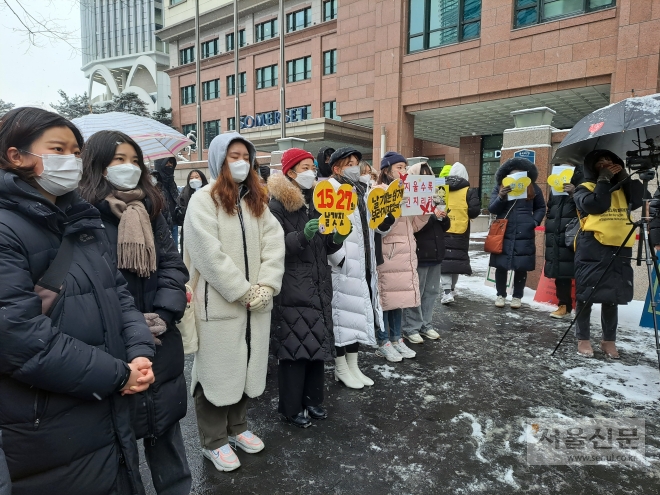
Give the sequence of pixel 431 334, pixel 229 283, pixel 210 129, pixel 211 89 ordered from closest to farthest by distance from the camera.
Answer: pixel 229 283 < pixel 431 334 < pixel 211 89 < pixel 210 129

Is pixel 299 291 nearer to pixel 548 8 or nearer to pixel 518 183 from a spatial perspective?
pixel 518 183

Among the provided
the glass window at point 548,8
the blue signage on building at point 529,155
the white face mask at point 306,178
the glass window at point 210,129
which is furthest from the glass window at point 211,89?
the white face mask at point 306,178

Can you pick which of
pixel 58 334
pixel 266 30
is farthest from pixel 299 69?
pixel 58 334

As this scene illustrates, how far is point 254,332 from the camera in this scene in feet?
8.68

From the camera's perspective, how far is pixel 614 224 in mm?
4254

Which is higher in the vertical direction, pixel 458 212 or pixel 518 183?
pixel 518 183

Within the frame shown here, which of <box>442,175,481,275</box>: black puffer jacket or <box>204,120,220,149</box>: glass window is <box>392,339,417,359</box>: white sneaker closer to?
<box>442,175,481,275</box>: black puffer jacket

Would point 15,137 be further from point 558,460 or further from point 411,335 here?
point 411,335

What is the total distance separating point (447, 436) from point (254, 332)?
61.8 inches

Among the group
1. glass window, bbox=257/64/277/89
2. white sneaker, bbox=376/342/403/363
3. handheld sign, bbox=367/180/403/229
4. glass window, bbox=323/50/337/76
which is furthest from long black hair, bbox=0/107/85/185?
glass window, bbox=257/64/277/89

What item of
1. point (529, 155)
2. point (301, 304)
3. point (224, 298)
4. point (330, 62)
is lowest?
point (301, 304)

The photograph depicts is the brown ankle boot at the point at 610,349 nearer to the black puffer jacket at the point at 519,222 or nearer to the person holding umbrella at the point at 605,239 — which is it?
the person holding umbrella at the point at 605,239

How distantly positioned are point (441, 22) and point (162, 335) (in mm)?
19037

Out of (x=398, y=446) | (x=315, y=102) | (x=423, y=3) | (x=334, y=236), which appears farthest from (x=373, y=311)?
(x=315, y=102)
